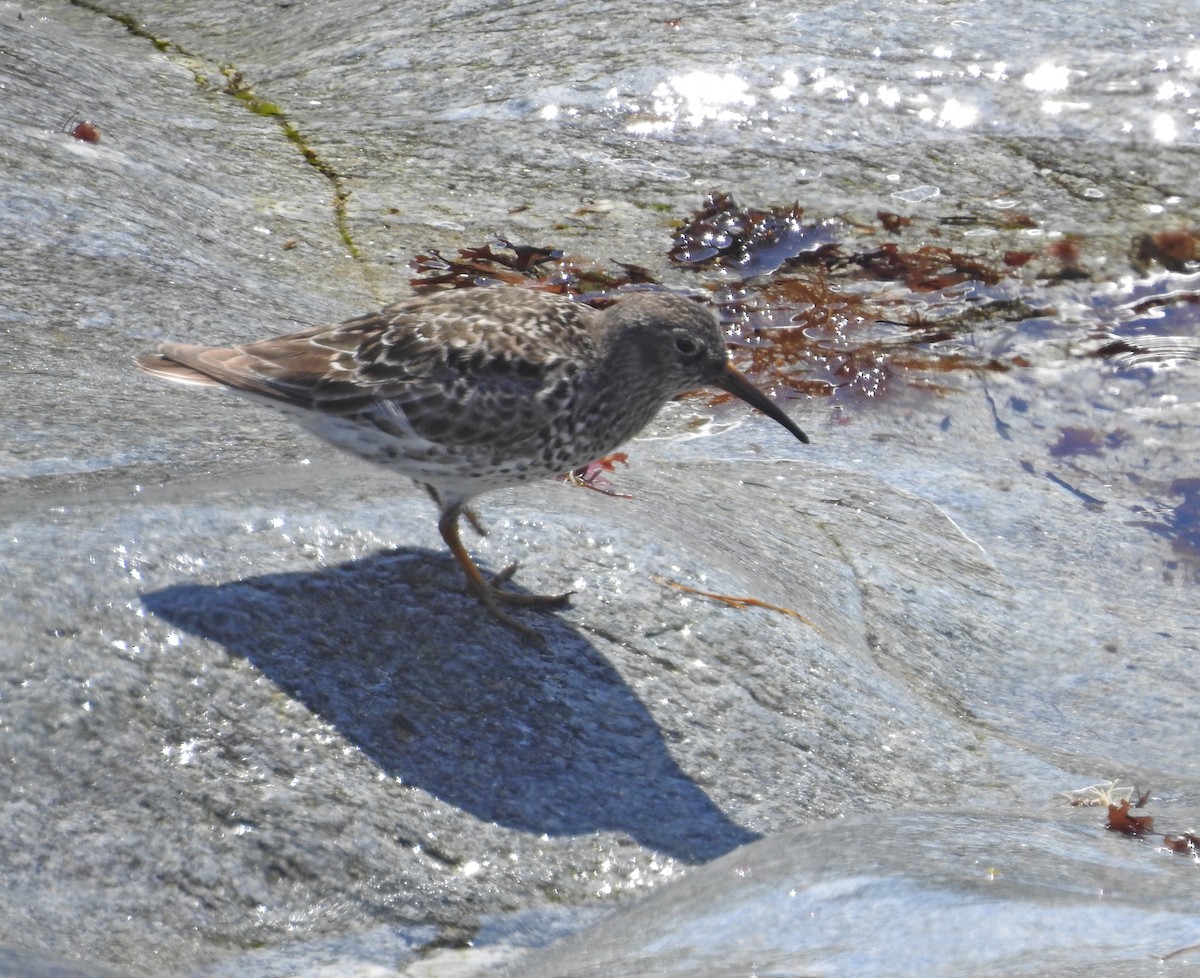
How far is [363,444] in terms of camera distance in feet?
18.3

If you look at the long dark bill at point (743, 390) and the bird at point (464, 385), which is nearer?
the bird at point (464, 385)

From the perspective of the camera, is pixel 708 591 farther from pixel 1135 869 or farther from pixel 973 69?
pixel 973 69

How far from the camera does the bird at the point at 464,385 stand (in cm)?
548

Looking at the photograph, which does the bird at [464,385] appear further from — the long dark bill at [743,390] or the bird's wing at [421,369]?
the long dark bill at [743,390]

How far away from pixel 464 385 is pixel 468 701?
131cm

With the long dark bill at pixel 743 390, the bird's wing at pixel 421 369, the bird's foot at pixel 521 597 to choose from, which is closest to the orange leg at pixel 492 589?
the bird's foot at pixel 521 597

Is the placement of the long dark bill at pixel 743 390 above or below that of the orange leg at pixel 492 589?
above

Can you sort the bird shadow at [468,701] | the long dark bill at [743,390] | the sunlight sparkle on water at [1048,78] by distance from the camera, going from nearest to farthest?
1. the bird shadow at [468,701]
2. the long dark bill at [743,390]
3. the sunlight sparkle on water at [1048,78]

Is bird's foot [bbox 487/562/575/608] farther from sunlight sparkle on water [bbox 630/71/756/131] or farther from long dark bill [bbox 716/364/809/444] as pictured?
sunlight sparkle on water [bbox 630/71/756/131]

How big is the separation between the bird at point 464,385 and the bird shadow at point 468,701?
245 mm

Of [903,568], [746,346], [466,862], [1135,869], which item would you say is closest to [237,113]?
[746,346]

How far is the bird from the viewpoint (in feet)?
18.0

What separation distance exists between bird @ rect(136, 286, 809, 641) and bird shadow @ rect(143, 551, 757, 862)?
24cm

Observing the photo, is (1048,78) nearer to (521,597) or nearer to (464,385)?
(464,385)
